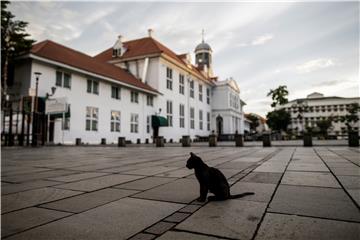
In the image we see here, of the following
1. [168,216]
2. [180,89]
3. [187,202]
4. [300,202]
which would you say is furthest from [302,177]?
[180,89]

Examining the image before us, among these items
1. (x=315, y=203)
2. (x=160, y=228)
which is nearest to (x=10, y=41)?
(x=160, y=228)

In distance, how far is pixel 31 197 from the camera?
267 cm

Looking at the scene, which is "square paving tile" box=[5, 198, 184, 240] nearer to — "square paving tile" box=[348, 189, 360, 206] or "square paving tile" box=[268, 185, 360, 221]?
"square paving tile" box=[268, 185, 360, 221]

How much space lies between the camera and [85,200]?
254 centimetres

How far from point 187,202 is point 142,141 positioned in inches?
995

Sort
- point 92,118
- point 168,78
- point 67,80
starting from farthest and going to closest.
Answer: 1. point 168,78
2. point 92,118
3. point 67,80

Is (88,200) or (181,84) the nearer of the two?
(88,200)

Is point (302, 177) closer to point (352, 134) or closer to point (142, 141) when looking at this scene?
point (352, 134)

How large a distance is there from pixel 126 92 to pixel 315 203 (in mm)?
24175

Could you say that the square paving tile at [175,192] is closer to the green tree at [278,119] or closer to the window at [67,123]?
the window at [67,123]

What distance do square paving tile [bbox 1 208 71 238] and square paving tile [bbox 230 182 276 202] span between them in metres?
1.81

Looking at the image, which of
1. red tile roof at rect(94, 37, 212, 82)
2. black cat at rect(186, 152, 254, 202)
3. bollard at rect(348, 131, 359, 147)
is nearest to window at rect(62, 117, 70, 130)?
red tile roof at rect(94, 37, 212, 82)

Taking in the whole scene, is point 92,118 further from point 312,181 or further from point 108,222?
point 108,222

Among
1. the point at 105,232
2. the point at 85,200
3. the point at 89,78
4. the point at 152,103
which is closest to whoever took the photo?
the point at 105,232
